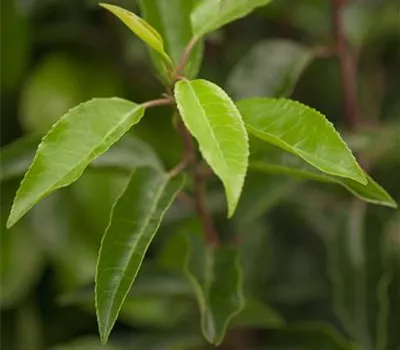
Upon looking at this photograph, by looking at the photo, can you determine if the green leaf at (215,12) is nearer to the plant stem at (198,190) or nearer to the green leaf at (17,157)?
the plant stem at (198,190)

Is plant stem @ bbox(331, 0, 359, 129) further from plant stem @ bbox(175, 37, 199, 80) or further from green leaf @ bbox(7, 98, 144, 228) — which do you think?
green leaf @ bbox(7, 98, 144, 228)

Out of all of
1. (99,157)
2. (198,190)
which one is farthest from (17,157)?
(198,190)

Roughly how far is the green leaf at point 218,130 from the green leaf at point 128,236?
0.38 feet

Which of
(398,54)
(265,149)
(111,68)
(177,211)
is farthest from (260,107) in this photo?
(398,54)

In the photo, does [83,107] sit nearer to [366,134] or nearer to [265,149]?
[265,149]

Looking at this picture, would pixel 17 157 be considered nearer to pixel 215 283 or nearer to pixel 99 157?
pixel 99 157

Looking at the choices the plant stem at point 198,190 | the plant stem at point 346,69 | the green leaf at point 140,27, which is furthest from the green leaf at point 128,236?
the plant stem at point 346,69

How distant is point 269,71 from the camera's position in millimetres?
1018

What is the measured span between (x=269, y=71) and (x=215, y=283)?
0.97 feet

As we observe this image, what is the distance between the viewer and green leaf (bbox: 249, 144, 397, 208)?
0.75 metres

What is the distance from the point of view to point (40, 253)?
46.9 inches

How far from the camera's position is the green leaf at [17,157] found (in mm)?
876

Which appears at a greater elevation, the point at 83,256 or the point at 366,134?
the point at 366,134

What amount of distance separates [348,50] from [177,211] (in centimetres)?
30
